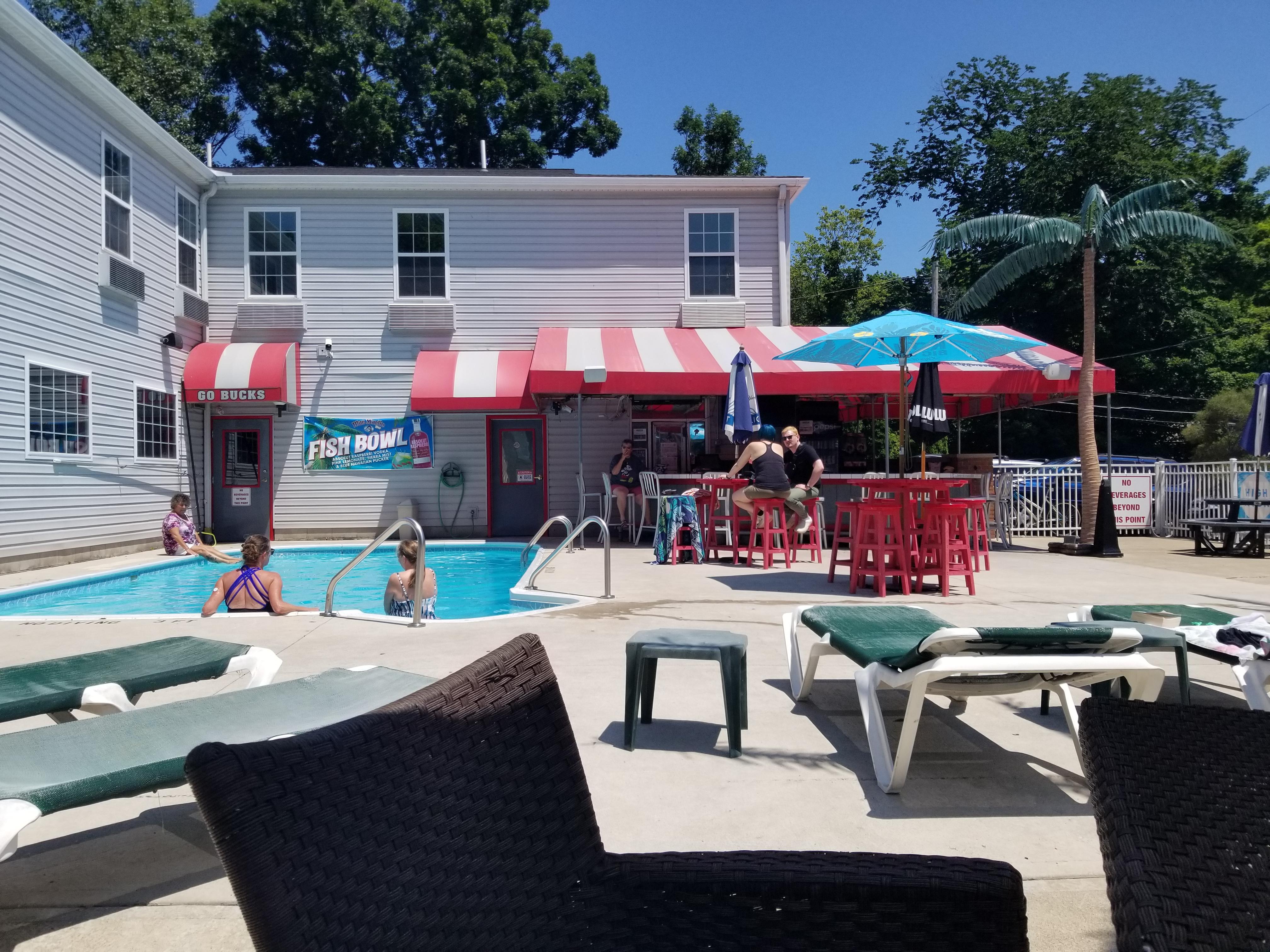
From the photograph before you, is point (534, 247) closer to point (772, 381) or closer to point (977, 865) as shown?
point (772, 381)

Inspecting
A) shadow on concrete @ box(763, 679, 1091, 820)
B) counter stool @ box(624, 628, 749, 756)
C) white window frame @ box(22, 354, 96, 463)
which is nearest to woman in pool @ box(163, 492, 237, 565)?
white window frame @ box(22, 354, 96, 463)

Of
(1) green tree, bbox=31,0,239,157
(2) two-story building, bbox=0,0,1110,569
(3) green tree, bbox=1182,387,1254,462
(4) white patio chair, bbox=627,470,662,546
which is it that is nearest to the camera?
(4) white patio chair, bbox=627,470,662,546

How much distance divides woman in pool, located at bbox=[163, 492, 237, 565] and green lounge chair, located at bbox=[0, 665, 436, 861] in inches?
383

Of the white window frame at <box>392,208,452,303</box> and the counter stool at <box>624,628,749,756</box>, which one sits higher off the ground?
the white window frame at <box>392,208,452,303</box>

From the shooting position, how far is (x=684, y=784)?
3279 mm

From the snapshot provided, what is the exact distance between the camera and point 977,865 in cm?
135

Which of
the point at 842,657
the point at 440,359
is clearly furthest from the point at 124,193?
the point at 842,657

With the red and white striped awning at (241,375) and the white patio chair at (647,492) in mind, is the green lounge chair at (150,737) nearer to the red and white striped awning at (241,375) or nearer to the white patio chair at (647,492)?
the white patio chair at (647,492)

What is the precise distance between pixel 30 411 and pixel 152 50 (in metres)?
23.1

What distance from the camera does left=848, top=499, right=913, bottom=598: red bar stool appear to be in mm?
7613

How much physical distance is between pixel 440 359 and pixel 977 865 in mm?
14237

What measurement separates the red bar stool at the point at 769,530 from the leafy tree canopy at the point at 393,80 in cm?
2395

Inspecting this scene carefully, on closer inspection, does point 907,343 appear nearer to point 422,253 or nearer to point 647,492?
point 647,492

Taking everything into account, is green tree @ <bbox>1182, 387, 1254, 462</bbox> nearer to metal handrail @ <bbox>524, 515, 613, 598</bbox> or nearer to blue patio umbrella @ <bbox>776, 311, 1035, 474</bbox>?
blue patio umbrella @ <bbox>776, 311, 1035, 474</bbox>
